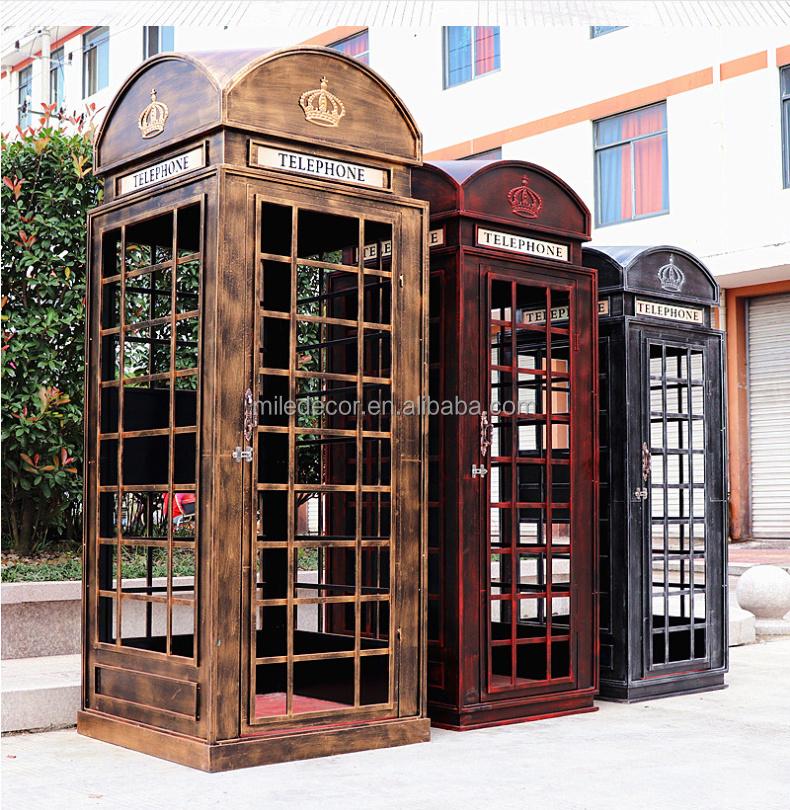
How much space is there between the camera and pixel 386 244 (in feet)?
23.6

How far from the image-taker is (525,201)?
6.86m

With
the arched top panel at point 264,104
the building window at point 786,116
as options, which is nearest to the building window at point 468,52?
the building window at point 786,116

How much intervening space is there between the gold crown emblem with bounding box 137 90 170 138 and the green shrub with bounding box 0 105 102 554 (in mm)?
3350

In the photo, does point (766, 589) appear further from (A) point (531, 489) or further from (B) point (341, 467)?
(B) point (341, 467)

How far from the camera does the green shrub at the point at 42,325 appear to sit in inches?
351

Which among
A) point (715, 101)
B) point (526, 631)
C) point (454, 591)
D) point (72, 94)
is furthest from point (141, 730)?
point (72, 94)

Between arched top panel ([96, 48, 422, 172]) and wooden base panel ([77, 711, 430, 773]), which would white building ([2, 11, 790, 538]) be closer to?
→ arched top panel ([96, 48, 422, 172])

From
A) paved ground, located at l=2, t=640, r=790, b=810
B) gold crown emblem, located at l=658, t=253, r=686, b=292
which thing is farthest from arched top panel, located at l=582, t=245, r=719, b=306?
paved ground, located at l=2, t=640, r=790, b=810

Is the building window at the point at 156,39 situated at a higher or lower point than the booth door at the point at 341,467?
higher

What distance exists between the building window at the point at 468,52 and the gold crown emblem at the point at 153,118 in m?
16.0

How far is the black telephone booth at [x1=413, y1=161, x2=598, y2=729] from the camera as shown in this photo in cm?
636

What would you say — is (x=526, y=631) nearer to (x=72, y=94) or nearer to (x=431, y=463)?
(x=431, y=463)

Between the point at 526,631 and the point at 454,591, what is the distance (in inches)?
58.7

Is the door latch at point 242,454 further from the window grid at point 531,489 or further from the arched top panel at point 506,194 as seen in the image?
the arched top panel at point 506,194
